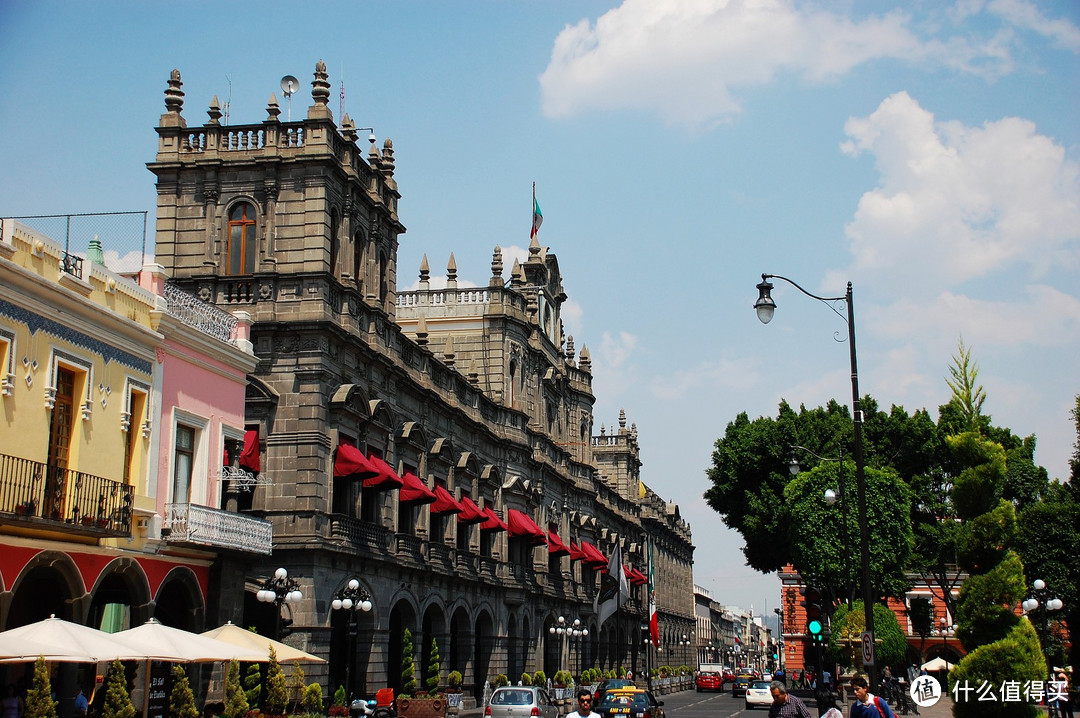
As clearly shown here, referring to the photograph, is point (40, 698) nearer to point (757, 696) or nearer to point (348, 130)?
point (348, 130)

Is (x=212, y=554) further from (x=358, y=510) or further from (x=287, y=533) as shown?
(x=358, y=510)

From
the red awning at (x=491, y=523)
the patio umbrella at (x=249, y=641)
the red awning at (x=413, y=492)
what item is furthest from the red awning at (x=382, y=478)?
the patio umbrella at (x=249, y=641)

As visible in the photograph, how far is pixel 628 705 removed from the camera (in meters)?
30.0

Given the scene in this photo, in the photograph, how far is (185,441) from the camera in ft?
85.1

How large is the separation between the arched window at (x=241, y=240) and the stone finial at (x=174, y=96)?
12.1 feet

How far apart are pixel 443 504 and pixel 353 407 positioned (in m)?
7.11

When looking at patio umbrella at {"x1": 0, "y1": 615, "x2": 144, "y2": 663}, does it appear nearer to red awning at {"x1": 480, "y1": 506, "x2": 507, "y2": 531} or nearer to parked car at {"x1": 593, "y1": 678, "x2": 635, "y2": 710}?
parked car at {"x1": 593, "y1": 678, "x2": 635, "y2": 710}

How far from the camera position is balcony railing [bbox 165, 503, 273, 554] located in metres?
24.6

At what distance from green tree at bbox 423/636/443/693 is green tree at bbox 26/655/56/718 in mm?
22285

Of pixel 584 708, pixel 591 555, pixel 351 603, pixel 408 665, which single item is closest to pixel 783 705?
pixel 584 708

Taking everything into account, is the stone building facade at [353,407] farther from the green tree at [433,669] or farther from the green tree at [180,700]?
the green tree at [180,700]

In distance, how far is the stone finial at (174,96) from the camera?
112ft

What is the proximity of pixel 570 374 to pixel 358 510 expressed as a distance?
3588 cm

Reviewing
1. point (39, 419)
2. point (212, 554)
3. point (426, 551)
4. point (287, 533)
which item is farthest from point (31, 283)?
point (426, 551)
